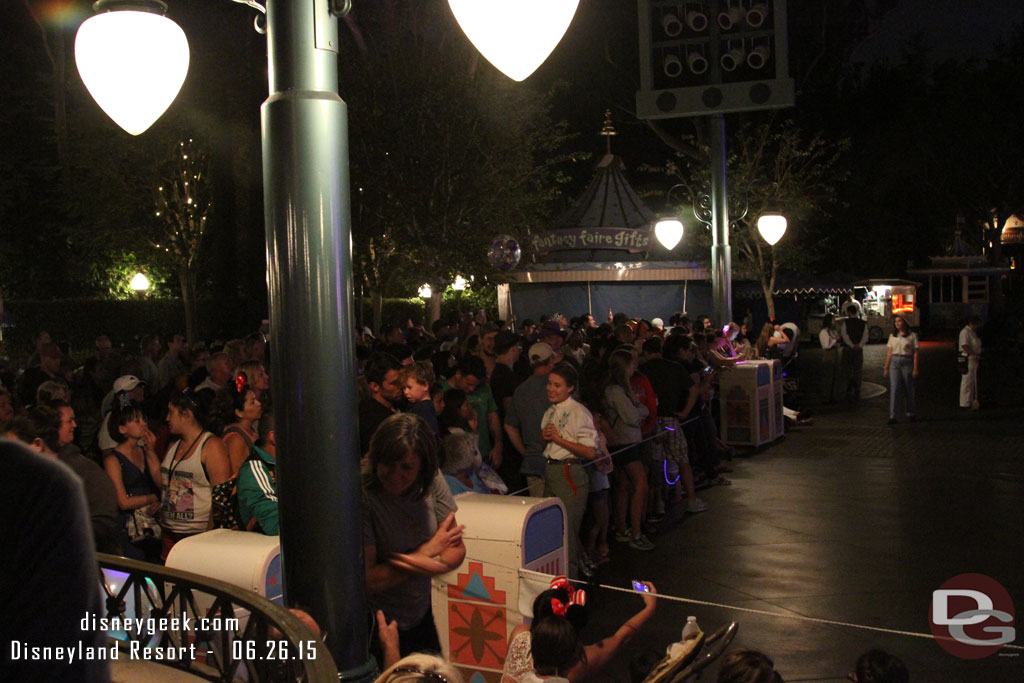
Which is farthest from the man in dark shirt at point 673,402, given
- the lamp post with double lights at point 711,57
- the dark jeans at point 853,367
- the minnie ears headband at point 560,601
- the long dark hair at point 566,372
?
the dark jeans at point 853,367

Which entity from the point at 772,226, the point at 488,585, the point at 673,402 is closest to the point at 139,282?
the point at 772,226

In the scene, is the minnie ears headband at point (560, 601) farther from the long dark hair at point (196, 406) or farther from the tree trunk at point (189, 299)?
the tree trunk at point (189, 299)

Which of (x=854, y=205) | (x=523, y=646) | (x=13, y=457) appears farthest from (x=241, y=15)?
(x=854, y=205)

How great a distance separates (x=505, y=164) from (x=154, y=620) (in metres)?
20.1

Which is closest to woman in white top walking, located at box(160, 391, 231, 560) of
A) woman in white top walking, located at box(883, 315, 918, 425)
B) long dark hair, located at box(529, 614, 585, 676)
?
long dark hair, located at box(529, 614, 585, 676)

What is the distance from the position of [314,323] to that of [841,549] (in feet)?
21.6

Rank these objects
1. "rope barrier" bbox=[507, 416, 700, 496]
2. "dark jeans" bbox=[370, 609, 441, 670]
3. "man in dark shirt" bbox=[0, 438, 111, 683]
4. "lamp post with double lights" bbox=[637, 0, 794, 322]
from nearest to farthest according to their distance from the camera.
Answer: "man in dark shirt" bbox=[0, 438, 111, 683], "dark jeans" bbox=[370, 609, 441, 670], "rope barrier" bbox=[507, 416, 700, 496], "lamp post with double lights" bbox=[637, 0, 794, 322]

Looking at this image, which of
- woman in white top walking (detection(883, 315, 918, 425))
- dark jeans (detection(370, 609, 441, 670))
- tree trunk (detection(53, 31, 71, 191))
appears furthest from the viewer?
tree trunk (detection(53, 31, 71, 191))

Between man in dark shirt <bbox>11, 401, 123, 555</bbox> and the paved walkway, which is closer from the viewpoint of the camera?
man in dark shirt <bbox>11, 401, 123, 555</bbox>

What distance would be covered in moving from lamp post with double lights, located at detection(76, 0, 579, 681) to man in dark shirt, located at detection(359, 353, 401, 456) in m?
3.02

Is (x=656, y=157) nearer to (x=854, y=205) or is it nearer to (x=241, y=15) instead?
(x=854, y=205)

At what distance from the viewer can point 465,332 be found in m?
17.0

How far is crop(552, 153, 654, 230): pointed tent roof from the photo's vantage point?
94.1ft

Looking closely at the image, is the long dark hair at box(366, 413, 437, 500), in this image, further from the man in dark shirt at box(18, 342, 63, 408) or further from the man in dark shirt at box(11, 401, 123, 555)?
the man in dark shirt at box(18, 342, 63, 408)
